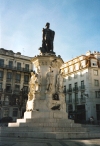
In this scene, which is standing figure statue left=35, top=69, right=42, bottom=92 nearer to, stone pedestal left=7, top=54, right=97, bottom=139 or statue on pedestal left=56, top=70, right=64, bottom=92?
stone pedestal left=7, top=54, right=97, bottom=139

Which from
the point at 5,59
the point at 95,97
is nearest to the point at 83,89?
the point at 95,97

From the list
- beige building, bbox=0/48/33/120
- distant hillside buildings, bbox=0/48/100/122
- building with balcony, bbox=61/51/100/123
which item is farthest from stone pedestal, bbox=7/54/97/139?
beige building, bbox=0/48/33/120

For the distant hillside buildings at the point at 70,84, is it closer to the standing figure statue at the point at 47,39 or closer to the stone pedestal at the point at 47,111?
the standing figure statue at the point at 47,39

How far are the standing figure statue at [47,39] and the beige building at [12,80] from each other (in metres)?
Answer: 28.3

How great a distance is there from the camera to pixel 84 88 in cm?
4091

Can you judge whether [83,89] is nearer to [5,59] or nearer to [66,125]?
Result: [5,59]

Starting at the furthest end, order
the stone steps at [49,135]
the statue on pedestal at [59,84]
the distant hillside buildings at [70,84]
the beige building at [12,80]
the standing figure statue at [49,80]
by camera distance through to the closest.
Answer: the beige building at [12,80] < the distant hillside buildings at [70,84] < the statue on pedestal at [59,84] < the standing figure statue at [49,80] < the stone steps at [49,135]

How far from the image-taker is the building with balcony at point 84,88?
38.8 metres

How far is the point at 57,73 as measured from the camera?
42.3ft

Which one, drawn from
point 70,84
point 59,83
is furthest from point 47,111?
point 70,84

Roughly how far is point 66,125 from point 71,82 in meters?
35.5

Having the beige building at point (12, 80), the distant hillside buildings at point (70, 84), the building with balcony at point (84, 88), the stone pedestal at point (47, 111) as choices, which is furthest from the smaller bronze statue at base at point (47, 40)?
the beige building at point (12, 80)

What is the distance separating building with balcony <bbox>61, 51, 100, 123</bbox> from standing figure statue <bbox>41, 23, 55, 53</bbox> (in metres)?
25.4

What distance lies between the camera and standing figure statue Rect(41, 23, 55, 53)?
46.9 feet
